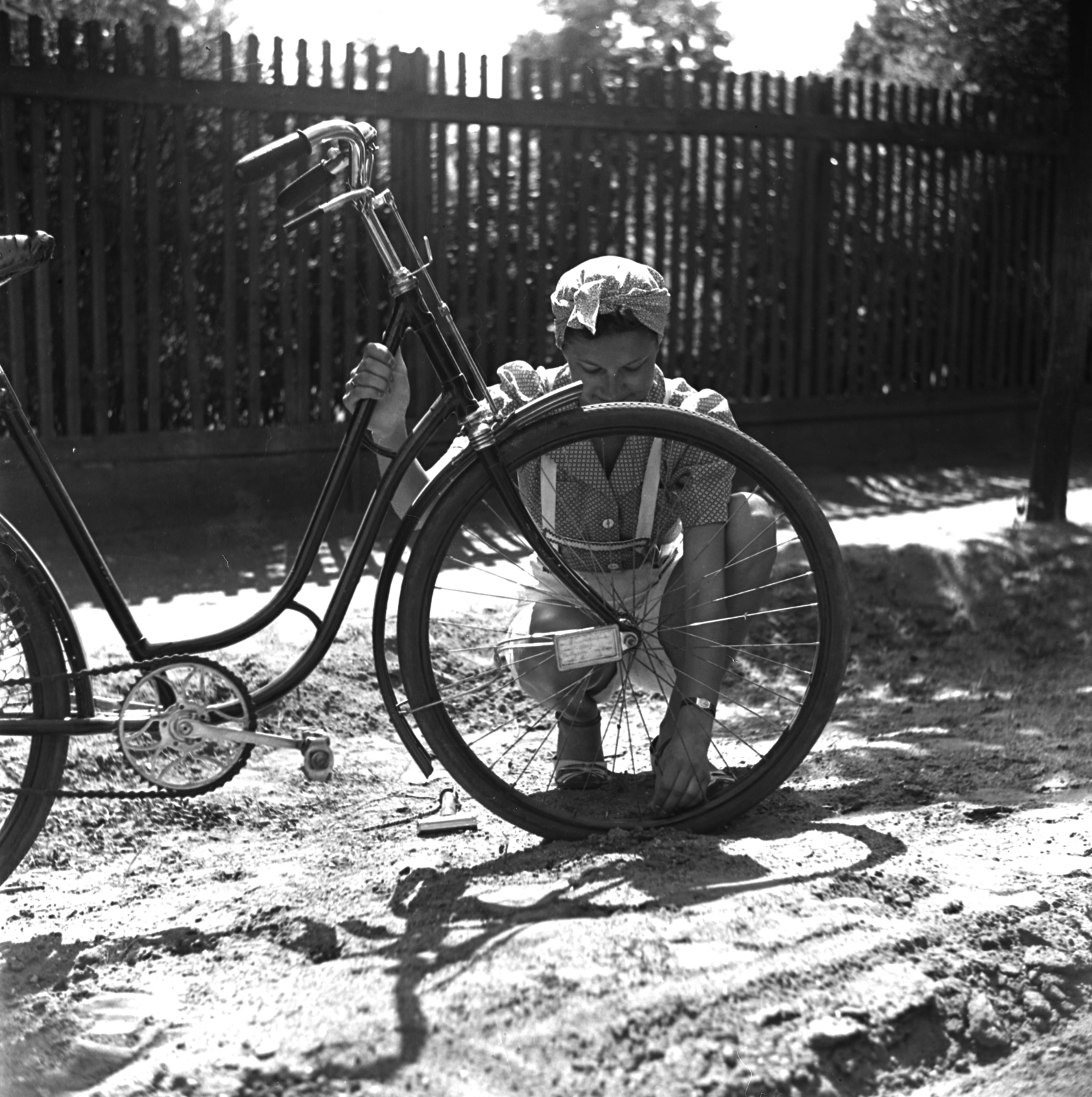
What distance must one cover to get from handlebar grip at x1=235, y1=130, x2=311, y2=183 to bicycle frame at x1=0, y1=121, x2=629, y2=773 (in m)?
0.04

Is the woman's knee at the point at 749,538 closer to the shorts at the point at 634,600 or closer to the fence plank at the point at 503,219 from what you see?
the shorts at the point at 634,600

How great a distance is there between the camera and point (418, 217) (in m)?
7.11

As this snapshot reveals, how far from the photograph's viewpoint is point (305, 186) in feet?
9.98

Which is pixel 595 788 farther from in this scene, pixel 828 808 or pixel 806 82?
pixel 806 82

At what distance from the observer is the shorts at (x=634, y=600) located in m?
3.38

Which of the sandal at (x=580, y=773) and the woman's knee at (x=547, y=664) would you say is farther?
the sandal at (x=580, y=773)

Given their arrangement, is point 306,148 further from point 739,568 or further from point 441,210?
point 441,210

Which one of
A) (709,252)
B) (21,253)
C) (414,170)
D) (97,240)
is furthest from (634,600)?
(709,252)

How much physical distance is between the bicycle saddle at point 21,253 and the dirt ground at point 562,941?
129cm

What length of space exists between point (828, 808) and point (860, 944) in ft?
3.18

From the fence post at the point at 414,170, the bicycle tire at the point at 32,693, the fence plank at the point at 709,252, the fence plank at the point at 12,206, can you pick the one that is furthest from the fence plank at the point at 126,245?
the bicycle tire at the point at 32,693

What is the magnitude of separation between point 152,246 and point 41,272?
1.55 ft

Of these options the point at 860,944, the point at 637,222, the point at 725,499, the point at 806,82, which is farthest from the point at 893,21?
the point at 860,944

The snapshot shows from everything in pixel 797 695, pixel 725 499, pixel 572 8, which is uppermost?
pixel 572 8
